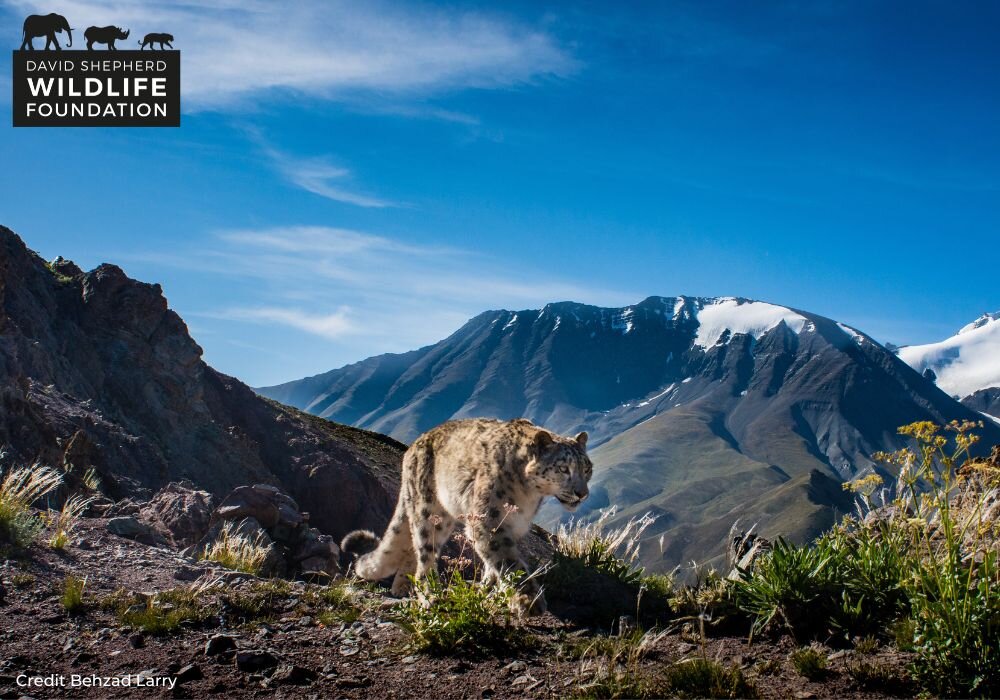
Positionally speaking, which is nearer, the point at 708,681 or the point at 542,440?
the point at 708,681

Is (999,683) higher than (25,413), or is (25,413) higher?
(25,413)

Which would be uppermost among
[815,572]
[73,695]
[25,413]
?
[25,413]

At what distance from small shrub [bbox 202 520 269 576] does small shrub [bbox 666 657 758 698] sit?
19.8ft

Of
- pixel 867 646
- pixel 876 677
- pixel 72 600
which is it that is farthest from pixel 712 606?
pixel 72 600

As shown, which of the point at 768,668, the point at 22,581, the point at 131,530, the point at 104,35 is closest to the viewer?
the point at 768,668

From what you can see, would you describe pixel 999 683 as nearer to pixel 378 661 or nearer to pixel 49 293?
pixel 378 661

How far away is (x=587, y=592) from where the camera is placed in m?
9.16

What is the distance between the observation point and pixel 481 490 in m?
8.85

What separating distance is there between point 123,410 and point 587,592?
18372 millimetres

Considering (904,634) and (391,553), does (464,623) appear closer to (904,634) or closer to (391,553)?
(904,634)

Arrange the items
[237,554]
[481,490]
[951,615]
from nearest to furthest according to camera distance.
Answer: [951,615]
[481,490]
[237,554]

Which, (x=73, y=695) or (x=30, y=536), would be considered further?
(x=30, y=536)

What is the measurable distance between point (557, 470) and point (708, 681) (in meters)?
3.36

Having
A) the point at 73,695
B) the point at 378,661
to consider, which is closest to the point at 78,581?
the point at 73,695
